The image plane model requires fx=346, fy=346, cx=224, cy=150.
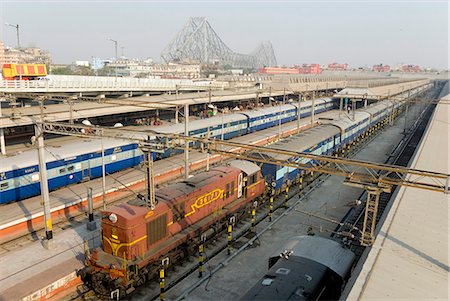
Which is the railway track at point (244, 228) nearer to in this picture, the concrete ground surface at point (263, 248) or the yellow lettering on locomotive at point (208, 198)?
the concrete ground surface at point (263, 248)

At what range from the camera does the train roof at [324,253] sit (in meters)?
15.5

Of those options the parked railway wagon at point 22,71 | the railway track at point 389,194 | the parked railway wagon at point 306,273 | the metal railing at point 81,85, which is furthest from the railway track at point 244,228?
the parked railway wagon at point 22,71

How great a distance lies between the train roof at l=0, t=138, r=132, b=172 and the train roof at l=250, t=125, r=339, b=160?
15.2m

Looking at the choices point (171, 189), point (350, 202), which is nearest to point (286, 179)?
point (350, 202)

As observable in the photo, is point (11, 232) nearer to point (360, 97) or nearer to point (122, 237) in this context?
point (122, 237)

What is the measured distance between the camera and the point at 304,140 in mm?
36781

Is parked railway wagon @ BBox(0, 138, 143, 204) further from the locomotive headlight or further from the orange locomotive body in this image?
the locomotive headlight

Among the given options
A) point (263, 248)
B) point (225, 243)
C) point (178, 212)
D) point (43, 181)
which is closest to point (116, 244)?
point (178, 212)

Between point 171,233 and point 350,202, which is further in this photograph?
point 350,202

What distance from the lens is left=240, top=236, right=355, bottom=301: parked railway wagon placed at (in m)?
13.1

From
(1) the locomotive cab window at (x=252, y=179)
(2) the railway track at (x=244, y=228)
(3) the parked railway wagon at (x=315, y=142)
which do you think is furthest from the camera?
(3) the parked railway wagon at (x=315, y=142)

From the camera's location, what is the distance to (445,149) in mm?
38250

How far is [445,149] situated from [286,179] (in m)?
20.3

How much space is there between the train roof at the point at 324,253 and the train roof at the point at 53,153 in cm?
1985
